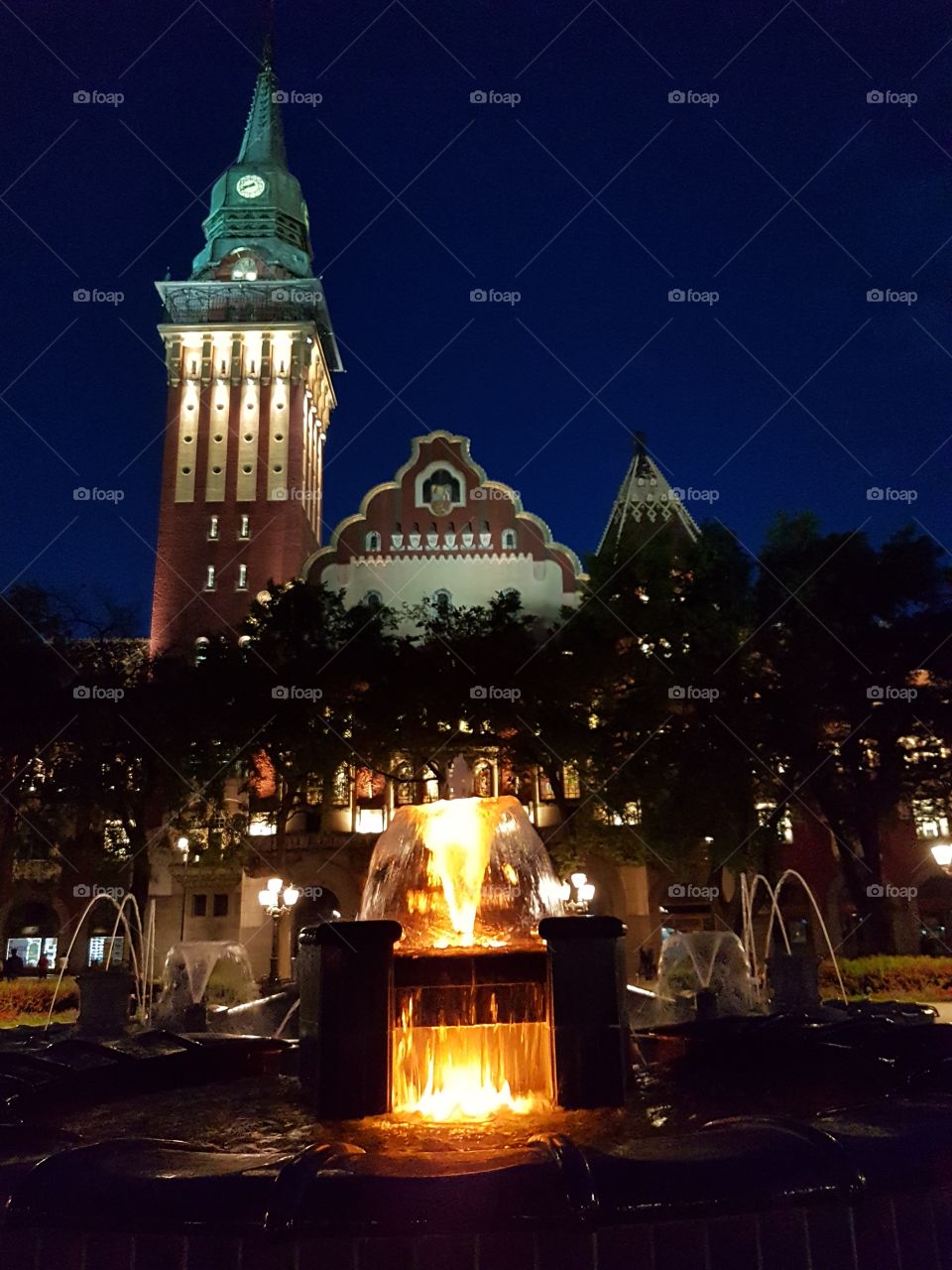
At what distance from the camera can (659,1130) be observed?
24.2 ft

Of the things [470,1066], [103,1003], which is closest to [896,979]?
[470,1066]

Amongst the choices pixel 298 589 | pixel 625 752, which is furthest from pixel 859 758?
pixel 298 589

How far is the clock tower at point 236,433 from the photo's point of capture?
144ft

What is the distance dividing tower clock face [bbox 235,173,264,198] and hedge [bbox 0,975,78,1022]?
44.9 meters

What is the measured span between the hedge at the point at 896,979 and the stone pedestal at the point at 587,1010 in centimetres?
1593

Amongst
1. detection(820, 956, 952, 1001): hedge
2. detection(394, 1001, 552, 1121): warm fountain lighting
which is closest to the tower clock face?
detection(820, 956, 952, 1001): hedge

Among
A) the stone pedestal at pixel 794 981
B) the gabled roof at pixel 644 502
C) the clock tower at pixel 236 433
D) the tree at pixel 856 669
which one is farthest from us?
the gabled roof at pixel 644 502

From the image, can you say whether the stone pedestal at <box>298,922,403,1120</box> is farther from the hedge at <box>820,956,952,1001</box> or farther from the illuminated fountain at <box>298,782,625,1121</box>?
the hedge at <box>820,956,952,1001</box>

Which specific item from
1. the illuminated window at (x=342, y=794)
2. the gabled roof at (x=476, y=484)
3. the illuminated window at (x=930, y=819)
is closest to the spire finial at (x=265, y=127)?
the gabled roof at (x=476, y=484)

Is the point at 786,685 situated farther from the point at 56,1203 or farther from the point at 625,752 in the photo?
the point at 56,1203

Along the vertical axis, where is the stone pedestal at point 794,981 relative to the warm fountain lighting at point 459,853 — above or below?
below

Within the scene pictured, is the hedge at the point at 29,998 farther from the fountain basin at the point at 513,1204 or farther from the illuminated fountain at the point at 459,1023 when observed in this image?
the fountain basin at the point at 513,1204

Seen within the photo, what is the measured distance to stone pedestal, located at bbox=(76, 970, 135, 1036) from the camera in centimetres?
1341

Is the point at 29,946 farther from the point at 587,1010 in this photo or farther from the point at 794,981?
the point at 587,1010
